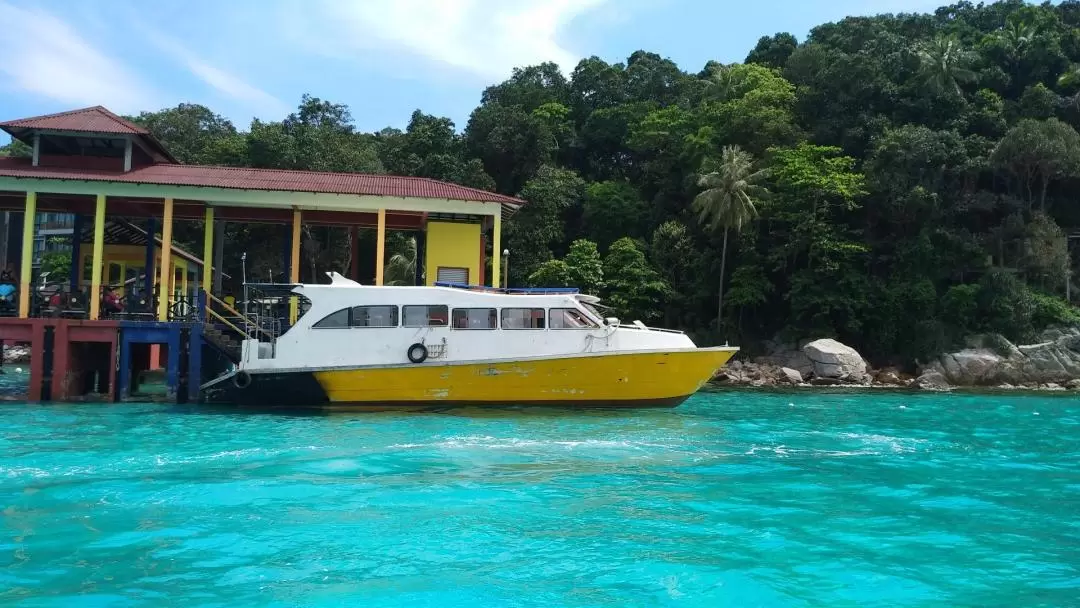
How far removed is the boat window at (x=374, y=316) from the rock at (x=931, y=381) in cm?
2428

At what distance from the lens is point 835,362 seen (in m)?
33.0

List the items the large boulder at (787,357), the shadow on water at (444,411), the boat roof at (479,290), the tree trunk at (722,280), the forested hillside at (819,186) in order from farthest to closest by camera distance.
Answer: the tree trunk at (722,280) → the forested hillside at (819,186) → the large boulder at (787,357) → the boat roof at (479,290) → the shadow on water at (444,411)

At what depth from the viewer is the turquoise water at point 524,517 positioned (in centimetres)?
608

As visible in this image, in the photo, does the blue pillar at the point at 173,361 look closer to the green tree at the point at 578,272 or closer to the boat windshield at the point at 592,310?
the boat windshield at the point at 592,310

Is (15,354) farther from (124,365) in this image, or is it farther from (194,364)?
(194,364)

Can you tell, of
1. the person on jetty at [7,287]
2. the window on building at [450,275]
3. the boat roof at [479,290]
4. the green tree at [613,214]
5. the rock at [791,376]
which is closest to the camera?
the boat roof at [479,290]

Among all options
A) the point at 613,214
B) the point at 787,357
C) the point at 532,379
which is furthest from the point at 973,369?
the point at 532,379

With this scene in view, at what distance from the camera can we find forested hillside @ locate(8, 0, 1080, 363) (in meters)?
36.4

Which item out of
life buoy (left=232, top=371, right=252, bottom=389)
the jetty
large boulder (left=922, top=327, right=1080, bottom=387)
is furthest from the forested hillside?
life buoy (left=232, top=371, right=252, bottom=389)

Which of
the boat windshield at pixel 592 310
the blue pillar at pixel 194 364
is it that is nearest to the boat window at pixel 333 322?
the blue pillar at pixel 194 364

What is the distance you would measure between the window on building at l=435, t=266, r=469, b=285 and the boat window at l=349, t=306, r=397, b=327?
4017 mm

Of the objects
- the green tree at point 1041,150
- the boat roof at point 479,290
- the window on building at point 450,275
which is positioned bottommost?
the boat roof at point 479,290

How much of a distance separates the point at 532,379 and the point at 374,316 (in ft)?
12.6

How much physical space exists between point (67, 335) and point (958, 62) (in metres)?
44.1
